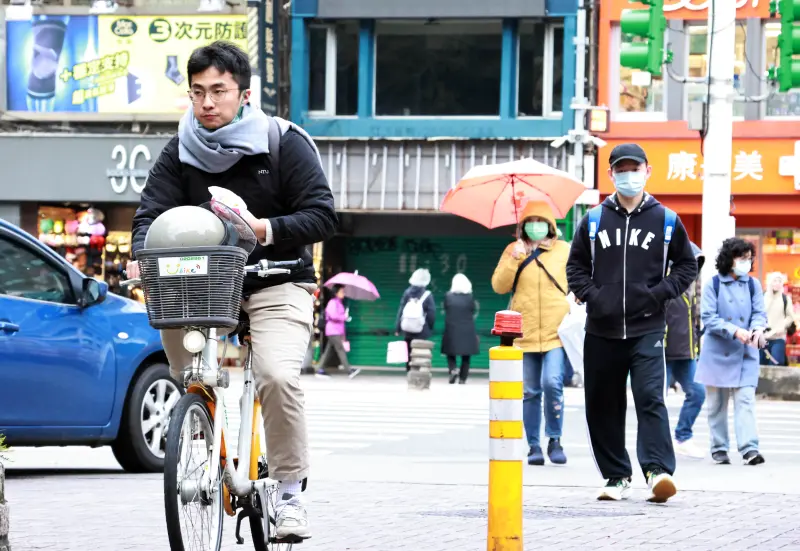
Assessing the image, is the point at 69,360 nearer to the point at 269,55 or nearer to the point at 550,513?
the point at 550,513

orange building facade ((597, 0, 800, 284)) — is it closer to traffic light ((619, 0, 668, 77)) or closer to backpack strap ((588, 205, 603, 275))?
traffic light ((619, 0, 668, 77))

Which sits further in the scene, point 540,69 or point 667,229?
point 540,69

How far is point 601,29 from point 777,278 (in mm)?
6700

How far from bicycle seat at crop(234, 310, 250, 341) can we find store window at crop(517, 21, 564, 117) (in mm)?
24563

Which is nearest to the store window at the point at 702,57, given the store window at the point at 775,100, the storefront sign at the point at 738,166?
the store window at the point at 775,100

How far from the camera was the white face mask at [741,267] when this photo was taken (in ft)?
42.7

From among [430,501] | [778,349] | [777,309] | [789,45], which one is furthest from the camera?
[778,349]

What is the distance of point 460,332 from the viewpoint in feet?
89.6

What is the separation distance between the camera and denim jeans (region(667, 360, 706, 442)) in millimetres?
13469

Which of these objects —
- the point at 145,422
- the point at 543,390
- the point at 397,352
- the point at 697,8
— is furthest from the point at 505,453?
the point at 697,8

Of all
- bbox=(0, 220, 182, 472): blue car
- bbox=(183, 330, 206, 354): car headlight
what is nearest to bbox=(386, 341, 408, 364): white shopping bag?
bbox=(0, 220, 182, 472): blue car

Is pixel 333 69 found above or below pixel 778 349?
above

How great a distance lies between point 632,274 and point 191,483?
15.2ft

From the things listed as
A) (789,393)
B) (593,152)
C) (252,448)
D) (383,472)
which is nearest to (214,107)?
(252,448)
